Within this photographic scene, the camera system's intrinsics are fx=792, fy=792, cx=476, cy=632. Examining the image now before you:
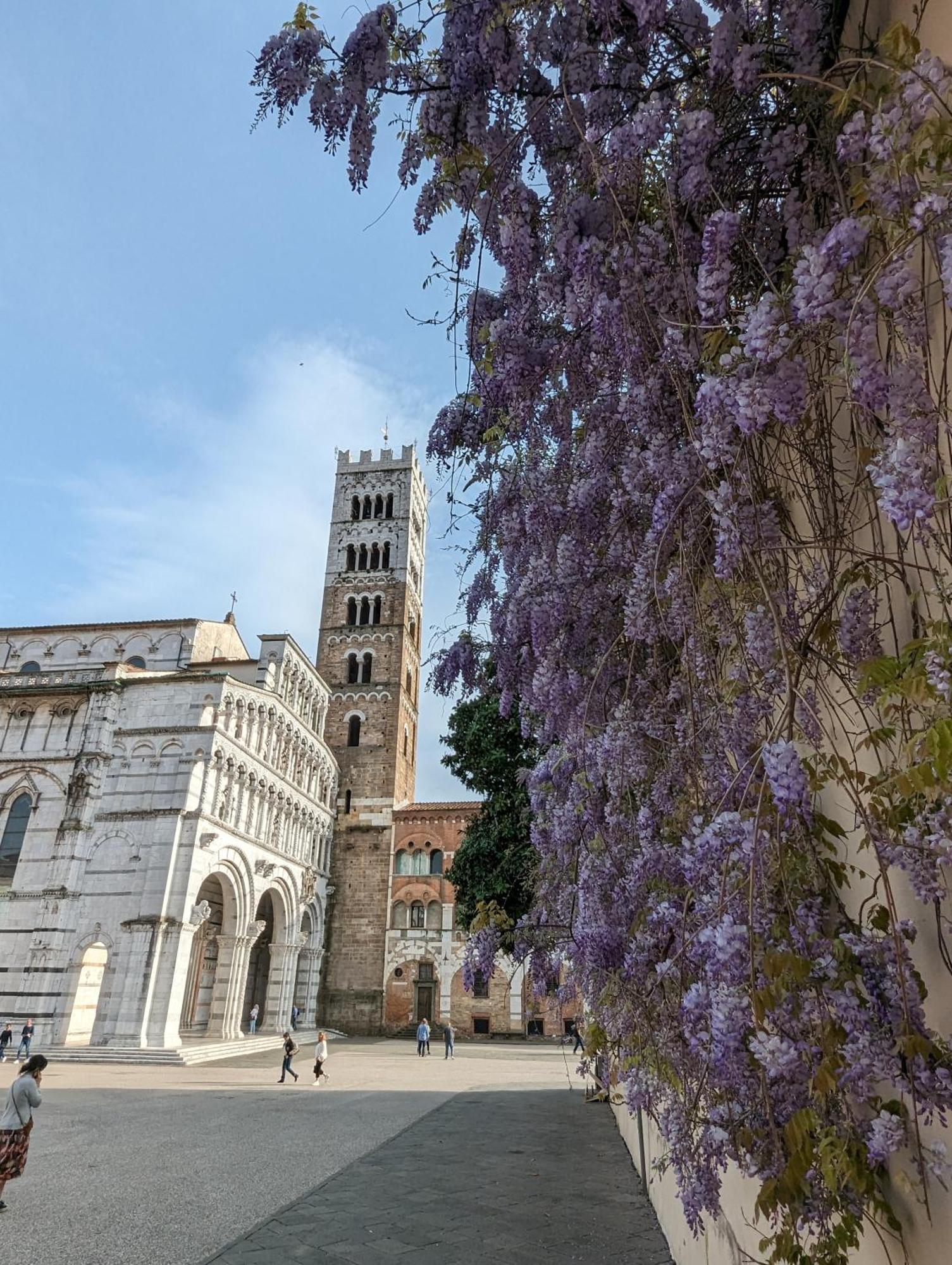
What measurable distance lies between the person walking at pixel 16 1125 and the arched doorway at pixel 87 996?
17584mm

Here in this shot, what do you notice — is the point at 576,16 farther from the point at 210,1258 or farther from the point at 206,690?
the point at 206,690

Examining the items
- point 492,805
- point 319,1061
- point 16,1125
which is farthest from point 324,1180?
point 319,1061

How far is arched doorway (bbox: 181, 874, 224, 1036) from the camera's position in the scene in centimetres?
3428

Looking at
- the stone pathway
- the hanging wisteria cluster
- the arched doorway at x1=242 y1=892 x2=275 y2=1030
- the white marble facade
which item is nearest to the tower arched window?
the white marble facade

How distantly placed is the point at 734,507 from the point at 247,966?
2782 centimetres

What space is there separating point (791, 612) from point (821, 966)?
901 mm

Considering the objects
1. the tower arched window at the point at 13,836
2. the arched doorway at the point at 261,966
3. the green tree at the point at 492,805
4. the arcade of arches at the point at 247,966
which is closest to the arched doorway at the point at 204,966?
the arcade of arches at the point at 247,966

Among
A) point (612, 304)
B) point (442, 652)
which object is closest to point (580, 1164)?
point (442, 652)

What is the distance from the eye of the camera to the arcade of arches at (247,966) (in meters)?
25.6

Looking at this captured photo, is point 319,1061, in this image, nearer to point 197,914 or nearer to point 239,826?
point 197,914

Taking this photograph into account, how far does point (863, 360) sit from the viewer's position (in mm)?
1610

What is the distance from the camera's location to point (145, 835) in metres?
23.8

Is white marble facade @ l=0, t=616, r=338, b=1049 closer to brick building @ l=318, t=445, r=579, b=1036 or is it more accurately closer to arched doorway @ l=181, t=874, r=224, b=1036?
brick building @ l=318, t=445, r=579, b=1036

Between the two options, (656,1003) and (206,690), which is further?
(206,690)
